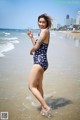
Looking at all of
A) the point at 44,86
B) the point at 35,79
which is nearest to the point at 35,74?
the point at 35,79

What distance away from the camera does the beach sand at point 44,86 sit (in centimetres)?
231

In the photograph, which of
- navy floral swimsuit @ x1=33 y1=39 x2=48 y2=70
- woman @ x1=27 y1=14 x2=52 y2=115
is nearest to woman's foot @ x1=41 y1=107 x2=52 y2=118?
woman @ x1=27 y1=14 x2=52 y2=115

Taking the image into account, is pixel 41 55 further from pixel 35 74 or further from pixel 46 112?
pixel 46 112

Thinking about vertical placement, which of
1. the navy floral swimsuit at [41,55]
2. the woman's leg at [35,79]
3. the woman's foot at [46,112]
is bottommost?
the woman's foot at [46,112]

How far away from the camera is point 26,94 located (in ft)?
8.27

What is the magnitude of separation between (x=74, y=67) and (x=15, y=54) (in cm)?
62

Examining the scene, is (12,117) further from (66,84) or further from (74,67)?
(74,67)

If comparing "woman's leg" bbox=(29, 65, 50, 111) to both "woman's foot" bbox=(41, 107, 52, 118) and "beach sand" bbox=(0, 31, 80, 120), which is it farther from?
"beach sand" bbox=(0, 31, 80, 120)

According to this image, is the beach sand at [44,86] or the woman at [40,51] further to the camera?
the beach sand at [44,86]

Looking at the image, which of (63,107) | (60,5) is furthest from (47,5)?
(63,107)

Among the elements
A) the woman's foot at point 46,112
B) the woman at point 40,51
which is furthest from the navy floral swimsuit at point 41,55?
Answer: the woman's foot at point 46,112

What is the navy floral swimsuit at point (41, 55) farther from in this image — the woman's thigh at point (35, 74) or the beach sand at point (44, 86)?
the beach sand at point (44, 86)

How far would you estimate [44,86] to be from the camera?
2631 millimetres

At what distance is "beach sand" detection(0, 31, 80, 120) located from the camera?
2.31 metres
